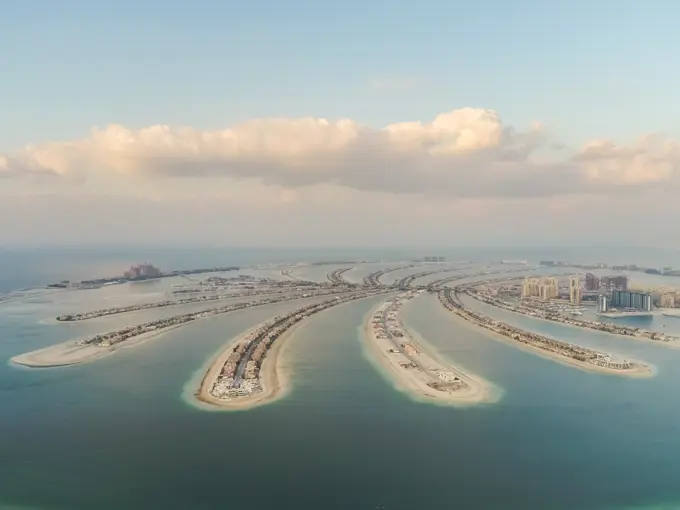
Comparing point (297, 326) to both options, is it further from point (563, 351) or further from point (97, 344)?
point (563, 351)

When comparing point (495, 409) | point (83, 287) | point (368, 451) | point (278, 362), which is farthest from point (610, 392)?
point (83, 287)

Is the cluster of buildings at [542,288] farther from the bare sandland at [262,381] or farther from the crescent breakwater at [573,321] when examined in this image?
the bare sandland at [262,381]

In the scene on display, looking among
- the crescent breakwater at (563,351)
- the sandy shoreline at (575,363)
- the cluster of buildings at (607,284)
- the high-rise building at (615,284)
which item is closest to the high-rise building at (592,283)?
the cluster of buildings at (607,284)

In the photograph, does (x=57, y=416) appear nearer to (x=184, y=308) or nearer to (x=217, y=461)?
(x=217, y=461)

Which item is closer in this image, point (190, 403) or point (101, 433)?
point (101, 433)

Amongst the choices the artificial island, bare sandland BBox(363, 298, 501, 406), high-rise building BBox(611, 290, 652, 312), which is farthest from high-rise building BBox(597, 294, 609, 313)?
bare sandland BBox(363, 298, 501, 406)

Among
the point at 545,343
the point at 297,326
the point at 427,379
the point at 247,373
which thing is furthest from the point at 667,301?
the point at 247,373
